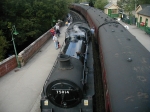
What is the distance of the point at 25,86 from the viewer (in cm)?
1027

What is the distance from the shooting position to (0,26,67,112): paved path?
28.0 ft

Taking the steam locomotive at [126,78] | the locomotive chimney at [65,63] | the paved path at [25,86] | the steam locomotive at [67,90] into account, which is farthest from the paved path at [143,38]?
the locomotive chimney at [65,63]

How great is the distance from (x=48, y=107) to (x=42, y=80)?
4211mm

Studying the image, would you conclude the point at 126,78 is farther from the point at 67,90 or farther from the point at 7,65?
the point at 7,65

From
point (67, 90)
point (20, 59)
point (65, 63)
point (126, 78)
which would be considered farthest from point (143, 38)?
point (67, 90)

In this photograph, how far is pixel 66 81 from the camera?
6.09 m

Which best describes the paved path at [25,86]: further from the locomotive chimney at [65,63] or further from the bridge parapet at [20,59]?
the locomotive chimney at [65,63]

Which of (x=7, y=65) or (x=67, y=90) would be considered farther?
(x=7, y=65)

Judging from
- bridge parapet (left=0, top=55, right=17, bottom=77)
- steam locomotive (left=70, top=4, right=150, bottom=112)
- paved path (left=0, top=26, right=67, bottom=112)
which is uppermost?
steam locomotive (left=70, top=4, right=150, bottom=112)

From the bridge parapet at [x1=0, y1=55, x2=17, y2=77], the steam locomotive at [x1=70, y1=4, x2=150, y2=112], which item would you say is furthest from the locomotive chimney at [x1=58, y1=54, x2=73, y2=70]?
the bridge parapet at [x1=0, y1=55, x2=17, y2=77]

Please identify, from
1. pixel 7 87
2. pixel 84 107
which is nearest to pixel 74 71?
pixel 84 107

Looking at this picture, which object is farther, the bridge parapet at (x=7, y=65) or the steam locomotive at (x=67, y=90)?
the bridge parapet at (x=7, y=65)

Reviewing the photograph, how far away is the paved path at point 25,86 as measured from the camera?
8547mm

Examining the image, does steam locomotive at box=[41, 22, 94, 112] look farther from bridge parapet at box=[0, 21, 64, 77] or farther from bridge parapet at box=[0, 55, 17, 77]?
bridge parapet at box=[0, 21, 64, 77]
